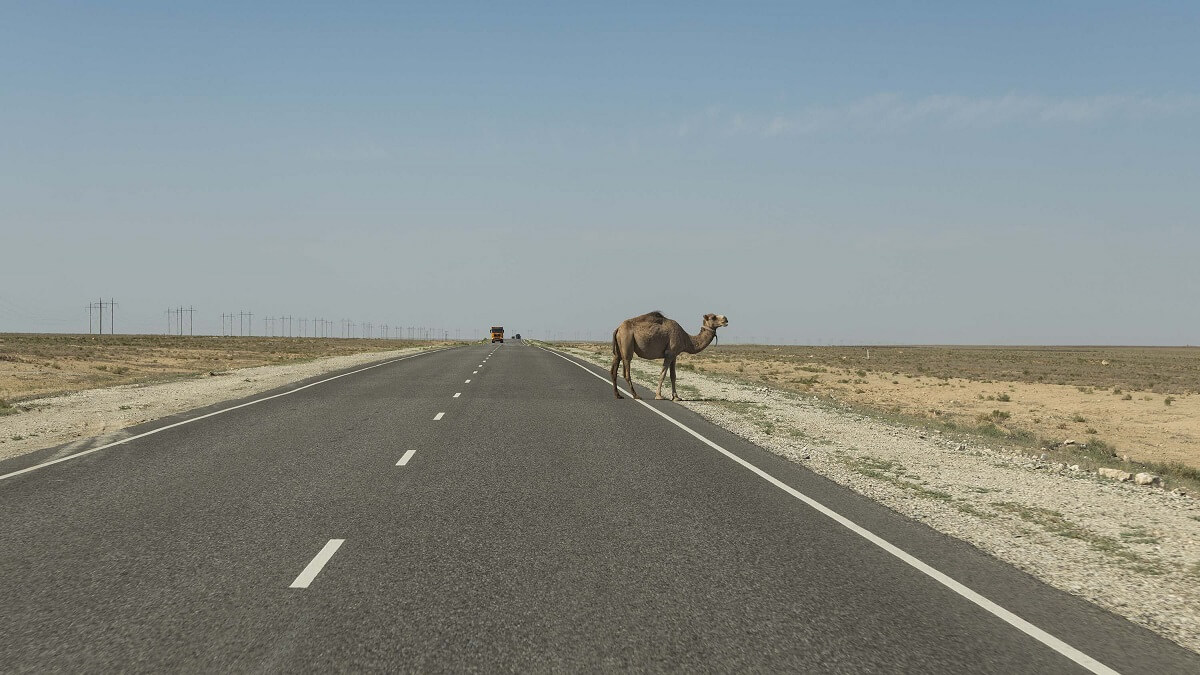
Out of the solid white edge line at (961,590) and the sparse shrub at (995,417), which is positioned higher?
the solid white edge line at (961,590)

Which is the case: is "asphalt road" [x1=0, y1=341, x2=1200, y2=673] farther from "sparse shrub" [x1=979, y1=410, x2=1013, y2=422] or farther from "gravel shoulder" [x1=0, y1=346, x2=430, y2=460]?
"sparse shrub" [x1=979, y1=410, x2=1013, y2=422]

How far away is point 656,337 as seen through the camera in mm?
21078

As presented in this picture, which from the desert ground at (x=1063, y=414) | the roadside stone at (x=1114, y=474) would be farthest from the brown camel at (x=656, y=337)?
the roadside stone at (x=1114, y=474)

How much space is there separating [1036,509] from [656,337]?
12.6 meters

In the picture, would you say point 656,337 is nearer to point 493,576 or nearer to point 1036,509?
point 1036,509

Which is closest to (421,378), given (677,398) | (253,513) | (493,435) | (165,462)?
(677,398)

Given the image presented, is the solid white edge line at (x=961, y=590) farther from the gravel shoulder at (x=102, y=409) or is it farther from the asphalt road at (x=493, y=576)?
the gravel shoulder at (x=102, y=409)

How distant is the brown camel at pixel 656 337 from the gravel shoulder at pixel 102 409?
9945 mm

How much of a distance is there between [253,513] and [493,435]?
6.26m

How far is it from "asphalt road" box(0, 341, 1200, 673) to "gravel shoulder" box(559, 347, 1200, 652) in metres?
0.40

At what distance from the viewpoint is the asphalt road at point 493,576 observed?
4.50m

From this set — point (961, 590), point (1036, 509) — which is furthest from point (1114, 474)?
point (961, 590)

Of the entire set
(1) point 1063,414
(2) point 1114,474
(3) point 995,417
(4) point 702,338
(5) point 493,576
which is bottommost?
(1) point 1063,414

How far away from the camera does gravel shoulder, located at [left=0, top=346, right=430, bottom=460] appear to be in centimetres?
1382
